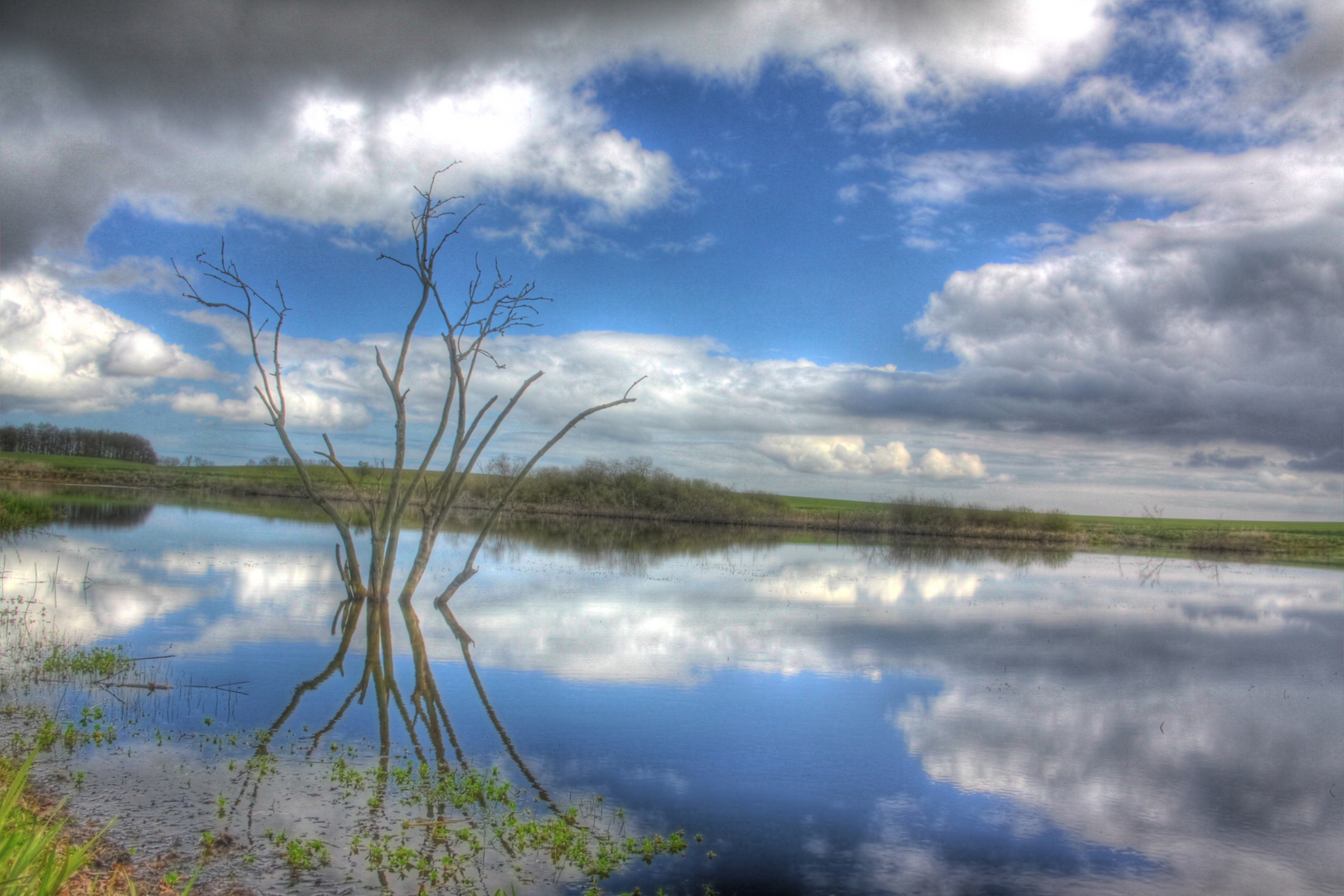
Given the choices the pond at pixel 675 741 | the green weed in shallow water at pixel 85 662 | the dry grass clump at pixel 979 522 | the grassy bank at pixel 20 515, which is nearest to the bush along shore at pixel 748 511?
the dry grass clump at pixel 979 522

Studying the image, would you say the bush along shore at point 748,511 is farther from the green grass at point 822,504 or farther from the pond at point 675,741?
the pond at point 675,741

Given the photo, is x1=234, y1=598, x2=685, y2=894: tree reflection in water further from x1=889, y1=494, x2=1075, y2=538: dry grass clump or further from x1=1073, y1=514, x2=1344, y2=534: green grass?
x1=1073, y1=514, x2=1344, y2=534: green grass

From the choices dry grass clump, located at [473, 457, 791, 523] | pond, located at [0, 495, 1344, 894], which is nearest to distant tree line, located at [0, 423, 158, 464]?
dry grass clump, located at [473, 457, 791, 523]

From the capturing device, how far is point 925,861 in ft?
18.7

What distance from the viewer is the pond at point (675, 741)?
17.9 ft

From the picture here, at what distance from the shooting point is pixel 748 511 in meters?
62.7

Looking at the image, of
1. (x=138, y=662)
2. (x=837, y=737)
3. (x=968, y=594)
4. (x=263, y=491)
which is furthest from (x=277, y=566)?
(x=263, y=491)

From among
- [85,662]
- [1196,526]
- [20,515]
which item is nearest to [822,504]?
[1196,526]

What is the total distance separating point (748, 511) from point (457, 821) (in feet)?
189

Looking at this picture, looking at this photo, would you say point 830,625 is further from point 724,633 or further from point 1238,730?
point 1238,730

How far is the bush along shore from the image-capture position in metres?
56.0

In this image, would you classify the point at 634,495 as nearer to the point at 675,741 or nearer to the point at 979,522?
the point at 979,522

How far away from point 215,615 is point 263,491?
63.3 meters

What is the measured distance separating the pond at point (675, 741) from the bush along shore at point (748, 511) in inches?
1519
